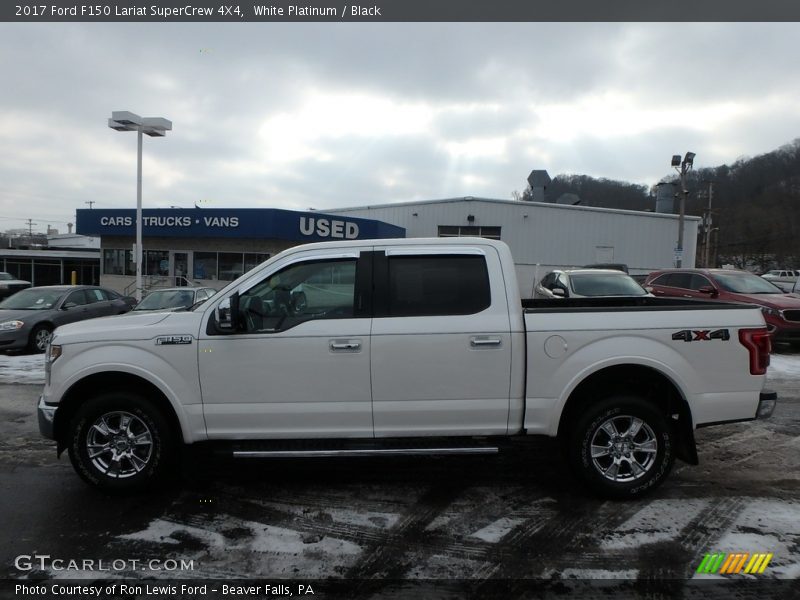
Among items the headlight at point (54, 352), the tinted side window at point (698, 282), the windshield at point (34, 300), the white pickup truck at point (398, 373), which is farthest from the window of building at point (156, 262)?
the white pickup truck at point (398, 373)

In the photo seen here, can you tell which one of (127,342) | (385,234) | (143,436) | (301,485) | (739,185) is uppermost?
(739,185)

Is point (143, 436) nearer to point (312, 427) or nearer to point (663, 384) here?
point (312, 427)

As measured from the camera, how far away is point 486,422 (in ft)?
14.1

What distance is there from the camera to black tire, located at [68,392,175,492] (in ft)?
14.1

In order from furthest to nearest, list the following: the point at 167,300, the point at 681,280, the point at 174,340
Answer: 1. the point at 681,280
2. the point at 167,300
3. the point at 174,340

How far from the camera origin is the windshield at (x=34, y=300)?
12.5 meters

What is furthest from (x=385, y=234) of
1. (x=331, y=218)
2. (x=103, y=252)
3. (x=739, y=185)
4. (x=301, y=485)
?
(x=739, y=185)

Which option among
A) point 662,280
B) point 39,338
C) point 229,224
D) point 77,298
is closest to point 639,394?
point 39,338

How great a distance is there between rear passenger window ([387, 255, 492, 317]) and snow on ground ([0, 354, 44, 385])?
7.64 metres

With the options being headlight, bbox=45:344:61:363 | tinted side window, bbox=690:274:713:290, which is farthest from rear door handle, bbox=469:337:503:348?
tinted side window, bbox=690:274:713:290

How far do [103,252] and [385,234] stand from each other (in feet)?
50.4

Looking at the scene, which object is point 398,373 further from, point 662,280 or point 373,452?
point 662,280

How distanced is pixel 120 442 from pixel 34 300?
10566 millimetres

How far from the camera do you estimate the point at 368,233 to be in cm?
2908
